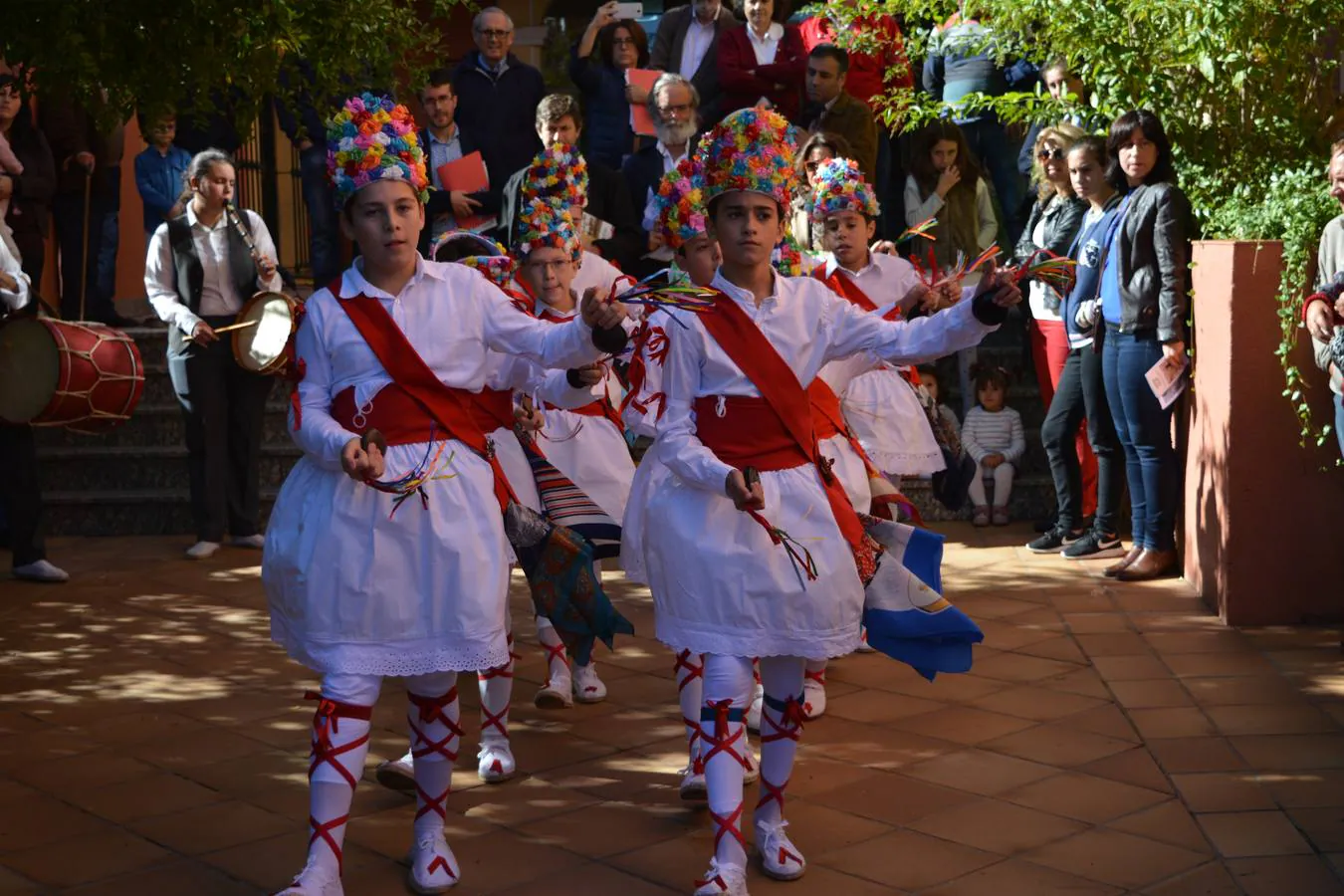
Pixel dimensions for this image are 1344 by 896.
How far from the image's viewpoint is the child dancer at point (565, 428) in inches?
259

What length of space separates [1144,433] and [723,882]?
15.7 feet

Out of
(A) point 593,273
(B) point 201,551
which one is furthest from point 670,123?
(B) point 201,551

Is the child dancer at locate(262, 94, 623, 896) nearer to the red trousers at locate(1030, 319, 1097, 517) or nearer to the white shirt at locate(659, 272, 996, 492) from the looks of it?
the white shirt at locate(659, 272, 996, 492)

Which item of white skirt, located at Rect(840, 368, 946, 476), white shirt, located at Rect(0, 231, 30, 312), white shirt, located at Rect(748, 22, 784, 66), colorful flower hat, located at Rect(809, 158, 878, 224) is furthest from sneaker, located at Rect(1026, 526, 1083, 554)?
white shirt, located at Rect(0, 231, 30, 312)

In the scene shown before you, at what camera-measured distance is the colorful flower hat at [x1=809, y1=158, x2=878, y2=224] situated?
704cm

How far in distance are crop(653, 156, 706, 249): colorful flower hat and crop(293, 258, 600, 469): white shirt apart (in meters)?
0.95

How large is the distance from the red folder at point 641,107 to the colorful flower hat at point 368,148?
594 centimetres

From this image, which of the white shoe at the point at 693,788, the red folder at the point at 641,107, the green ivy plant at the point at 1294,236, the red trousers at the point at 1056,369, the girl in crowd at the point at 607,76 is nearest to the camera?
the white shoe at the point at 693,788

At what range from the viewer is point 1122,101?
8.60 metres

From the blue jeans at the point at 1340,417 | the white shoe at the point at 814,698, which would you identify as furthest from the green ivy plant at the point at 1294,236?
the white shoe at the point at 814,698

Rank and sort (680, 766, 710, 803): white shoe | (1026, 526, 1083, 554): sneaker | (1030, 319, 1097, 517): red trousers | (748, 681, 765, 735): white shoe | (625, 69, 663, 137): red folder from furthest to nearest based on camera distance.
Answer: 1. (625, 69, 663, 137): red folder
2. (1030, 319, 1097, 517): red trousers
3. (1026, 526, 1083, 554): sneaker
4. (748, 681, 765, 735): white shoe
5. (680, 766, 710, 803): white shoe

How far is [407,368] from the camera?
4.77 m

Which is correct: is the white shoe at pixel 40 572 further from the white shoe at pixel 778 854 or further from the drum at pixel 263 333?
the white shoe at pixel 778 854

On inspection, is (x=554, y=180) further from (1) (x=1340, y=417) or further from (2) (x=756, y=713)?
(1) (x=1340, y=417)
